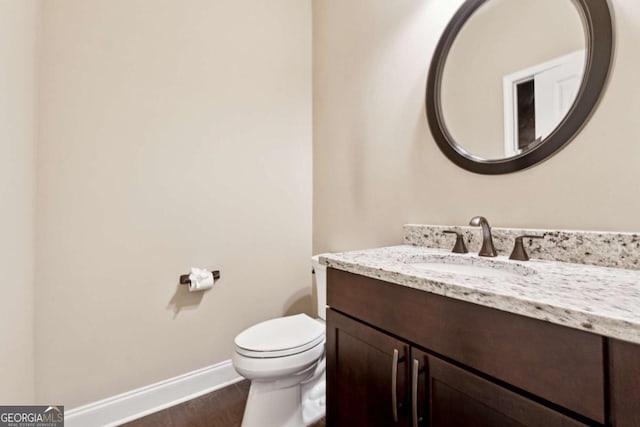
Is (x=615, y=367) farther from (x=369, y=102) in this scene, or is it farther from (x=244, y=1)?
(x=244, y=1)

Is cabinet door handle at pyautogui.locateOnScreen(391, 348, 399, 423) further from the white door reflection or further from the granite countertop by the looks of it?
the white door reflection

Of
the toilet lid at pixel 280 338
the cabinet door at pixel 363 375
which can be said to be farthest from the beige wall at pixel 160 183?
the cabinet door at pixel 363 375

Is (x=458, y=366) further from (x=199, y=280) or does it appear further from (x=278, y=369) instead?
(x=199, y=280)

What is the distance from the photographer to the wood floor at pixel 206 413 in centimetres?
141

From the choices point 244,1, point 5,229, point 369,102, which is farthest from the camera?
point 244,1

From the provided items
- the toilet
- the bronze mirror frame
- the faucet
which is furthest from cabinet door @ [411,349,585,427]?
the bronze mirror frame

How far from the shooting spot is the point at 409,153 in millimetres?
1478

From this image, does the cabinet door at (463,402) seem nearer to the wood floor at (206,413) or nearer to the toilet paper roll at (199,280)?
the wood floor at (206,413)

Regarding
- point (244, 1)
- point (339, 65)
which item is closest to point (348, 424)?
point (339, 65)

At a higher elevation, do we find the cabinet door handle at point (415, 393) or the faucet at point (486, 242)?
the faucet at point (486, 242)

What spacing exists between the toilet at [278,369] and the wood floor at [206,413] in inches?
7.7

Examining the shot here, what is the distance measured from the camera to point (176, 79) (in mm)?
1562

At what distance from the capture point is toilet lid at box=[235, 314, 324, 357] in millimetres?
1230

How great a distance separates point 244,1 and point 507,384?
227cm
